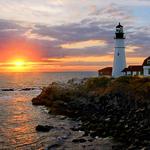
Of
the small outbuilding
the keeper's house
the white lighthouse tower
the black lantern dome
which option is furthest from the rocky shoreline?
the black lantern dome

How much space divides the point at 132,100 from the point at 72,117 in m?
6.90

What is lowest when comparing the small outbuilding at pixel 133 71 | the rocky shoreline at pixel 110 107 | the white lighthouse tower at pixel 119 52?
the rocky shoreline at pixel 110 107

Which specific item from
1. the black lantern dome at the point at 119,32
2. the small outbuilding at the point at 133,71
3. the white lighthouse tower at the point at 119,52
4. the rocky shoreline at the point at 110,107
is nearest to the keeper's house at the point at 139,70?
the small outbuilding at the point at 133,71

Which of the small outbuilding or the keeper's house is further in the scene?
the small outbuilding

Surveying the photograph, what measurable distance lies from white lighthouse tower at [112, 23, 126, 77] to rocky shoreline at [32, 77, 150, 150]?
1100 centimetres

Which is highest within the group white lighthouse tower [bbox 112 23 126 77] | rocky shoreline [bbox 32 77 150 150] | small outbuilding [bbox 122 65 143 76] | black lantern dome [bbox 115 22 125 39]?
black lantern dome [bbox 115 22 125 39]

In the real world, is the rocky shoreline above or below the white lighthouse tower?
below

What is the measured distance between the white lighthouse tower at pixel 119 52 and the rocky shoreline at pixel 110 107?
10998 millimetres

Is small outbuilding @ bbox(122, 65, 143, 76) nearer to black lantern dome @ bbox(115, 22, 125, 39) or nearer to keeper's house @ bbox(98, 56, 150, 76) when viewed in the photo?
keeper's house @ bbox(98, 56, 150, 76)

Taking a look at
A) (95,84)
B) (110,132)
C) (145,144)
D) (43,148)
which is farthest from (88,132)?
(95,84)

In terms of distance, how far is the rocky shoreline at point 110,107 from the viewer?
29.0 m

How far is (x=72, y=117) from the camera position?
41875mm

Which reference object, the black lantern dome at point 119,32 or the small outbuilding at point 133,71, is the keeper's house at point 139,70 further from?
the black lantern dome at point 119,32

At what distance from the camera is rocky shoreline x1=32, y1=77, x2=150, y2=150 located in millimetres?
29047
